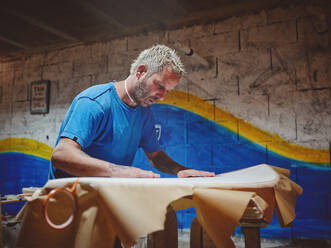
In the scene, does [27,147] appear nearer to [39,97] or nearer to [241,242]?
[39,97]

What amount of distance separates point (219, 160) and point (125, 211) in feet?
7.84

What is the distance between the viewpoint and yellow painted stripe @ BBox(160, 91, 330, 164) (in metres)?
2.62

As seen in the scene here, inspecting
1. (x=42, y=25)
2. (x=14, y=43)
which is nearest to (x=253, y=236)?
(x=42, y=25)

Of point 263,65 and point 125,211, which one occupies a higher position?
point 263,65

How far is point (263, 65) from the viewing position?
2.87 meters

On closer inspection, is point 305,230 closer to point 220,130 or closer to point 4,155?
point 220,130

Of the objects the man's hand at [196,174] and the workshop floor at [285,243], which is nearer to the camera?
the man's hand at [196,174]

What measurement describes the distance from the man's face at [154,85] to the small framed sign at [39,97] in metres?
2.81

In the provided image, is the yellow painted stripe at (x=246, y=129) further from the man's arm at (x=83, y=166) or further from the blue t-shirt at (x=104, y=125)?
the man's arm at (x=83, y=166)

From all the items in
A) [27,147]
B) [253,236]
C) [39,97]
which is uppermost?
[39,97]

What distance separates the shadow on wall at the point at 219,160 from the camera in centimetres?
256

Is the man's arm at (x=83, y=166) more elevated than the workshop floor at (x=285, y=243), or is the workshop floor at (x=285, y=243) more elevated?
the man's arm at (x=83, y=166)

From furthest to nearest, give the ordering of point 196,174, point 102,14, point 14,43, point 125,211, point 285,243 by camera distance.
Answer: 1. point 14,43
2. point 102,14
3. point 285,243
4. point 196,174
5. point 125,211

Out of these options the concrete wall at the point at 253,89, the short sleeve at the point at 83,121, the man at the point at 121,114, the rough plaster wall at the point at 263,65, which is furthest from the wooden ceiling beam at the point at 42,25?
the short sleeve at the point at 83,121
